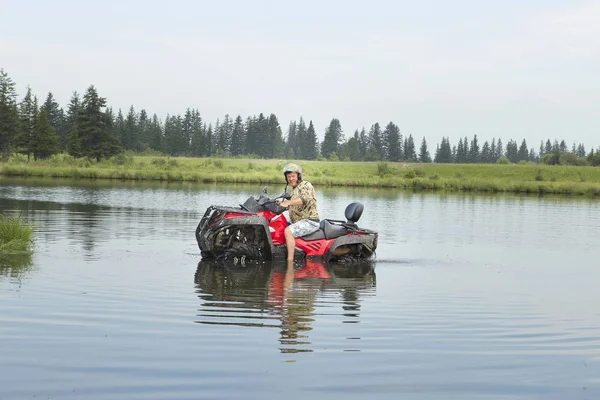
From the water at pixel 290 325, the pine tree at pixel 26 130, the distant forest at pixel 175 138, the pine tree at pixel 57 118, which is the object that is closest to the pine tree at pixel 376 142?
the distant forest at pixel 175 138

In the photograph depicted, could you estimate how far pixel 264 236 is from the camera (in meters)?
14.4

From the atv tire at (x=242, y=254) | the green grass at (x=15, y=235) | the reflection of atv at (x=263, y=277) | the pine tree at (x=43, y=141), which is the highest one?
the pine tree at (x=43, y=141)

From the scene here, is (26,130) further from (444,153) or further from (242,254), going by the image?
(444,153)

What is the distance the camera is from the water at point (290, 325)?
21.1 feet

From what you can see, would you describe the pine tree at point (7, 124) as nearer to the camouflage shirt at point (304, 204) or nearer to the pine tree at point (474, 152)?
the camouflage shirt at point (304, 204)

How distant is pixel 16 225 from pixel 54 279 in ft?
12.6

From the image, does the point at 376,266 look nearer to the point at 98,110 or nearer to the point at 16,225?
the point at 16,225

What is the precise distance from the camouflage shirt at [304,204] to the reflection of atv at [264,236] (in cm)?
27

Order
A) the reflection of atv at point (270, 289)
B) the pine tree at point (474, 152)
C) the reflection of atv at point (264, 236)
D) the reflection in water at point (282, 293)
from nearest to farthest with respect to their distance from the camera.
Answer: the reflection in water at point (282, 293) < the reflection of atv at point (270, 289) < the reflection of atv at point (264, 236) < the pine tree at point (474, 152)

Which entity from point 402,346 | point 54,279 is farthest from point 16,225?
point 402,346

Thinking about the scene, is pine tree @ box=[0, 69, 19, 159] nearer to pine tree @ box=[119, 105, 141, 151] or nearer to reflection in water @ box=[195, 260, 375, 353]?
pine tree @ box=[119, 105, 141, 151]

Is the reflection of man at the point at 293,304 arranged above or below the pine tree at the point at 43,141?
below

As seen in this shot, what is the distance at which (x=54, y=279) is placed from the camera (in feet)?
38.7

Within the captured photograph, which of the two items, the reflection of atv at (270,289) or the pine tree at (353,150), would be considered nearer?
the reflection of atv at (270,289)
